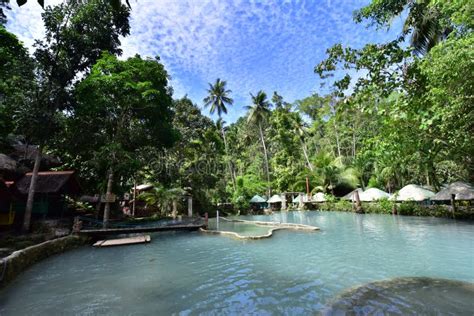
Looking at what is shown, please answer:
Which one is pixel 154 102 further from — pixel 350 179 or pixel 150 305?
pixel 350 179

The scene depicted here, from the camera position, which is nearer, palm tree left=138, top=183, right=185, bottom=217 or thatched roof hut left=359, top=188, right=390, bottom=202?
palm tree left=138, top=183, right=185, bottom=217

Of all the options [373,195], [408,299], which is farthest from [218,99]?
[408,299]

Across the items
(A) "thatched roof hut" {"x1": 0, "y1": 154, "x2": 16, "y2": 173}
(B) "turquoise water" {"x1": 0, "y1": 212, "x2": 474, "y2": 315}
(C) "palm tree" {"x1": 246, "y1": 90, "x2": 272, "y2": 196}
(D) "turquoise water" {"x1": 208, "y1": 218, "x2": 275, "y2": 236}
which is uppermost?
(C) "palm tree" {"x1": 246, "y1": 90, "x2": 272, "y2": 196}

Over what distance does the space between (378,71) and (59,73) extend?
1639cm

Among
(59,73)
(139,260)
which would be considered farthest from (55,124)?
(139,260)

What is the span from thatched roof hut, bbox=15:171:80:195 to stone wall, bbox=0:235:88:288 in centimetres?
411

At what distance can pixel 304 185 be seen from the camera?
3400cm

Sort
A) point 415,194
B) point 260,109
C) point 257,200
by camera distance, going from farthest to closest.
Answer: point 260,109
point 257,200
point 415,194

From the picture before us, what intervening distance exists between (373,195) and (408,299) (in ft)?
67.2

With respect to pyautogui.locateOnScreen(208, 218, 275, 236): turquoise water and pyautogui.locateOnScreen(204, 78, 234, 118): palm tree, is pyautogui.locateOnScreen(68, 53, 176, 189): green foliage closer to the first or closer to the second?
pyautogui.locateOnScreen(208, 218, 275, 236): turquoise water

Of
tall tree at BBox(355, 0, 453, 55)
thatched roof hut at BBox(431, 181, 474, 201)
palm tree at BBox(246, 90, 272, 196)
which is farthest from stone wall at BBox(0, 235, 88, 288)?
palm tree at BBox(246, 90, 272, 196)

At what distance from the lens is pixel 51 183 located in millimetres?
15672

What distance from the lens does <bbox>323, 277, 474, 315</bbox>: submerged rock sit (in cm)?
458

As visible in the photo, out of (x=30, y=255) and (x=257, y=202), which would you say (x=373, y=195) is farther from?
(x=30, y=255)
